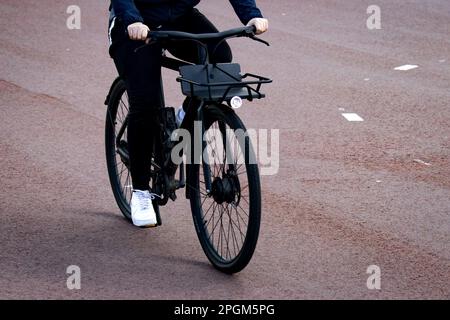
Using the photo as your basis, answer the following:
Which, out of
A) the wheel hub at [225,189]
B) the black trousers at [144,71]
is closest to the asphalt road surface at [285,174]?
the wheel hub at [225,189]

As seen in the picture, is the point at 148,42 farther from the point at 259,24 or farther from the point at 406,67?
the point at 406,67

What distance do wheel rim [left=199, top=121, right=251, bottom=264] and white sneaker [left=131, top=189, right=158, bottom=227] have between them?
328 millimetres

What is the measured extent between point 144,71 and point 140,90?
0.35ft

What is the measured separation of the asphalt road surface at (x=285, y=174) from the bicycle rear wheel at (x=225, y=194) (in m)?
0.14

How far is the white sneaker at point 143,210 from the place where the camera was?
610cm

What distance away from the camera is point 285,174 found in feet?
24.7

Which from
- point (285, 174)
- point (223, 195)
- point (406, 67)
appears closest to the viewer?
point (223, 195)

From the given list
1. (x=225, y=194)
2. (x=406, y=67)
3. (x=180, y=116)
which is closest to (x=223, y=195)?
(x=225, y=194)

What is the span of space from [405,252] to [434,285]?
51cm

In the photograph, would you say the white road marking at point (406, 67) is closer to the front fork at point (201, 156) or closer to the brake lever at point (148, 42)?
the front fork at point (201, 156)

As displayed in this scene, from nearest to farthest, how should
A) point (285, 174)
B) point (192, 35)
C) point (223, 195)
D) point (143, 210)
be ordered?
point (192, 35)
point (223, 195)
point (143, 210)
point (285, 174)

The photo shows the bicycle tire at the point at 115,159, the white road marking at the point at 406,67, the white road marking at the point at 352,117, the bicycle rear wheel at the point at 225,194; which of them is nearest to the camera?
the bicycle rear wheel at the point at 225,194
